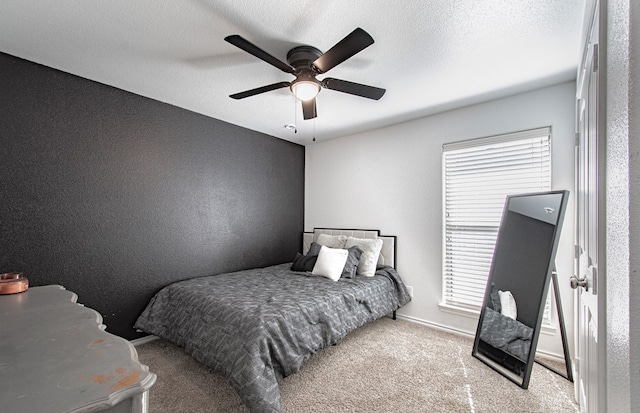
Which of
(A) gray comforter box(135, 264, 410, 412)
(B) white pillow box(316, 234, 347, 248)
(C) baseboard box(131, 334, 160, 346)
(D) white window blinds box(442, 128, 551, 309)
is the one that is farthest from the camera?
(B) white pillow box(316, 234, 347, 248)

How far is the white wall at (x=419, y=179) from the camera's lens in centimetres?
260

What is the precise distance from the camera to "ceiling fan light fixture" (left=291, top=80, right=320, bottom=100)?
215cm

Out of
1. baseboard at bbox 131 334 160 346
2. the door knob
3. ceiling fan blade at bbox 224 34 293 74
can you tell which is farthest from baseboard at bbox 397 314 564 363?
ceiling fan blade at bbox 224 34 293 74

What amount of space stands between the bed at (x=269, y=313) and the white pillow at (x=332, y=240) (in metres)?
0.23

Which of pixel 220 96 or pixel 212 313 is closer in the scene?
pixel 212 313

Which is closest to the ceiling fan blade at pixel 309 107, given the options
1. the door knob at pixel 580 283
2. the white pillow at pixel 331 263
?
the white pillow at pixel 331 263

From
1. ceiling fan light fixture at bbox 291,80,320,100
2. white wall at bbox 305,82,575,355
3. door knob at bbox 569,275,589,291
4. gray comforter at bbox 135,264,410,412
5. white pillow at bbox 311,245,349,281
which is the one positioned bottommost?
gray comforter at bbox 135,264,410,412

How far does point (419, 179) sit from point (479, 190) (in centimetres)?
67

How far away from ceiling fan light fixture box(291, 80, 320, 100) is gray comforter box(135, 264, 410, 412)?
5.47 ft

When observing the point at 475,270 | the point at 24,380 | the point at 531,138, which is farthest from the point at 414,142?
the point at 24,380

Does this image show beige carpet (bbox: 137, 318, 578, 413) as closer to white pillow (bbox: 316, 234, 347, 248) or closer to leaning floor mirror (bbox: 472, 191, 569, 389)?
leaning floor mirror (bbox: 472, 191, 569, 389)

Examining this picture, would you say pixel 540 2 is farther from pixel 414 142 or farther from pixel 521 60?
pixel 414 142

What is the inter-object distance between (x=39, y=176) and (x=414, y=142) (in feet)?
12.2

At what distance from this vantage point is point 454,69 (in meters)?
2.40
